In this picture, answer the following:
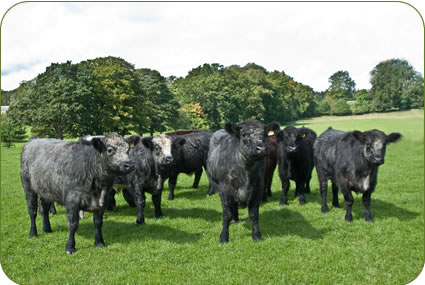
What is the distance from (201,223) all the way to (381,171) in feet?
25.5

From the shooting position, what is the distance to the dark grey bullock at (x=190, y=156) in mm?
9641

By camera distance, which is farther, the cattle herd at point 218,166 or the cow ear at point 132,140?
the cow ear at point 132,140

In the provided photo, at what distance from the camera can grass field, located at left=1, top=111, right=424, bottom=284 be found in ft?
15.0

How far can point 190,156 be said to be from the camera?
32.1ft

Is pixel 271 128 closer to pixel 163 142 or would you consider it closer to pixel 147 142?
pixel 163 142

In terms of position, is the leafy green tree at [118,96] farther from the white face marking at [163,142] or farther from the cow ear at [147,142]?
the white face marking at [163,142]

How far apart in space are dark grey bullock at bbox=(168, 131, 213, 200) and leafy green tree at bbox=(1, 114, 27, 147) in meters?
3.89

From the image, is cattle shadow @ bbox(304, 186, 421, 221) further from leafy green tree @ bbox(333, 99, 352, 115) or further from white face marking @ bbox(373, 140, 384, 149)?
leafy green tree @ bbox(333, 99, 352, 115)

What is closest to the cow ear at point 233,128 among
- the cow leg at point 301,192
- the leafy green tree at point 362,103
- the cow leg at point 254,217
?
the cow leg at point 254,217

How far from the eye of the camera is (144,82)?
634 centimetres

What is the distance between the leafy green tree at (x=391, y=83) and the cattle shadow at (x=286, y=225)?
8.44ft

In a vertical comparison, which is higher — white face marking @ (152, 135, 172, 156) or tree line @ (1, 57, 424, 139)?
tree line @ (1, 57, 424, 139)

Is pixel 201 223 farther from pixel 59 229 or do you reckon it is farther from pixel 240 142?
pixel 59 229

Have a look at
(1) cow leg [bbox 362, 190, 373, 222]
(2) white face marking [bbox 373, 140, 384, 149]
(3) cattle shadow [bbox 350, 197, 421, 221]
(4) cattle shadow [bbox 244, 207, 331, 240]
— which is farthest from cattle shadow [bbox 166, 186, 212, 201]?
(2) white face marking [bbox 373, 140, 384, 149]
